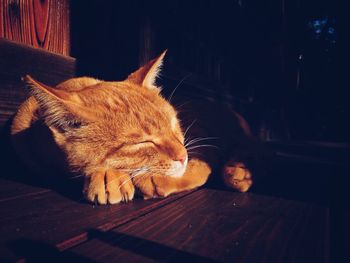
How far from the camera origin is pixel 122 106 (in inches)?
64.1

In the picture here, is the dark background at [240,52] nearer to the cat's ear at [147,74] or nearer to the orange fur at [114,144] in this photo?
the cat's ear at [147,74]

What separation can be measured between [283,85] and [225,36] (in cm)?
197

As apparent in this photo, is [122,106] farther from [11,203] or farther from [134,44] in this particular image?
[134,44]

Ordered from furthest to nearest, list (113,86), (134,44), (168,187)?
(134,44), (113,86), (168,187)

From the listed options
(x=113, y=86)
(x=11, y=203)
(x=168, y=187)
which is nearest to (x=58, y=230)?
→ (x=11, y=203)

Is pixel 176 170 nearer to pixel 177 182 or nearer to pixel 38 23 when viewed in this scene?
pixel 177 182

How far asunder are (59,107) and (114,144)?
34cm

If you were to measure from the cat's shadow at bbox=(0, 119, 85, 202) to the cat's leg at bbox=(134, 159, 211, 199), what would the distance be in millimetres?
343

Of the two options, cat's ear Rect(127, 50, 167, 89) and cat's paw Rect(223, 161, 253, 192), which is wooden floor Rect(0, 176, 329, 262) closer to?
cat's paw Rect(223, 161, 253, 192)

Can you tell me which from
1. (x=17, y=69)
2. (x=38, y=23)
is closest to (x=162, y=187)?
(x=17, y=69)

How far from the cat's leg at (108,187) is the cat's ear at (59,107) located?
0.32m

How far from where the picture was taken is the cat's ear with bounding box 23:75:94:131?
4.34ft

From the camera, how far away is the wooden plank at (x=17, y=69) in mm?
2154

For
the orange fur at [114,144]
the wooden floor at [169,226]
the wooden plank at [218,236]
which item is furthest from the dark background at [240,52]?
the wooden plank at [218,236]
